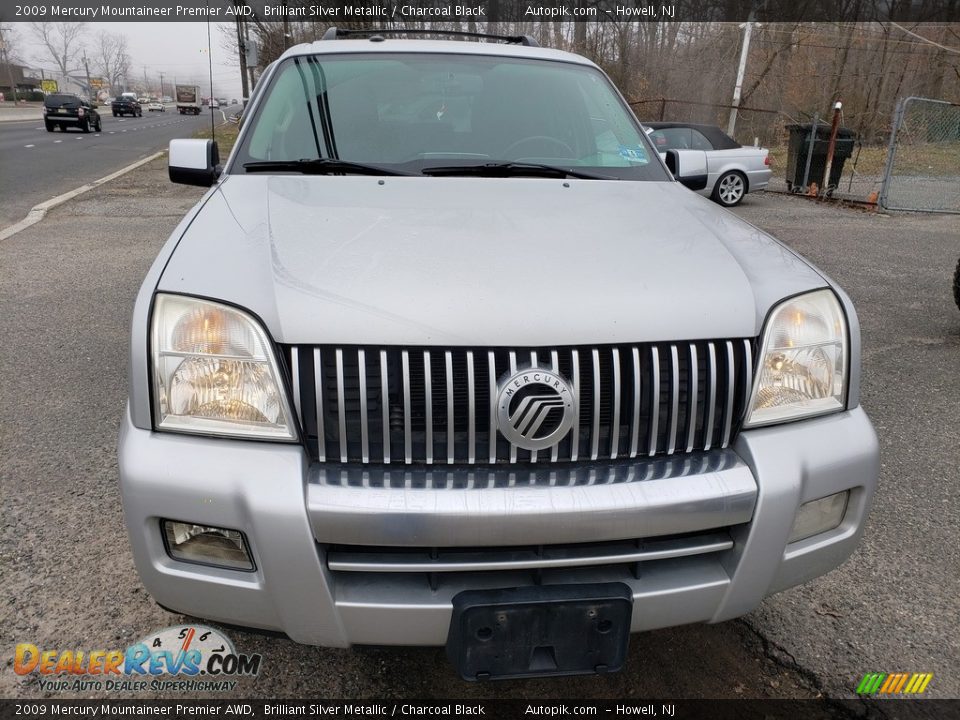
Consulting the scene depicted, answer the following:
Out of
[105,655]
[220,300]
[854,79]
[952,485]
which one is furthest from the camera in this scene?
[854,79]

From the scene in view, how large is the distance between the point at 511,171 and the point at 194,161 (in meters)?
1.40

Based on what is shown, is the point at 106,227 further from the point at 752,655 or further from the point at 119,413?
the point at 752,655

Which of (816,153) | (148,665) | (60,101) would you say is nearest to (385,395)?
(148,665)

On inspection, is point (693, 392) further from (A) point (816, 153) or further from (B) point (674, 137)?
(A) point (816, 153)

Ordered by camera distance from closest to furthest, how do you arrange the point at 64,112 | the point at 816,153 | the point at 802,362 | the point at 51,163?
the point at 802,362 < the point at 816,153 < the point at 51,163 < the point at 64,112

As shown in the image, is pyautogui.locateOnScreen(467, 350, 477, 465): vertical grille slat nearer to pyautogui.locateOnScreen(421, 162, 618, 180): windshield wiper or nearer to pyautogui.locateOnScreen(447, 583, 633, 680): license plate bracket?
pyautogui.locateOnScreen(447, 583, 633, 680): license plate bracket

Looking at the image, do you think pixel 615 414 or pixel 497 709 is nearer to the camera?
pixel 615 414

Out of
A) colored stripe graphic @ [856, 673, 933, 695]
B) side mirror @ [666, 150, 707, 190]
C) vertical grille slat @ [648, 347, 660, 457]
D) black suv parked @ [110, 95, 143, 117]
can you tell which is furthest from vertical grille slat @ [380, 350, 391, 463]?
black suv parked @ [110, 95, 143, 117]

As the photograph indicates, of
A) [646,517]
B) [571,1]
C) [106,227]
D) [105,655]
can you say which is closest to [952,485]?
[646,517]

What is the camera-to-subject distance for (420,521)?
4.89ft

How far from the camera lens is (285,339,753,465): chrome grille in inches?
62.3

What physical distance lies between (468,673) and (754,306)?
1.10 m

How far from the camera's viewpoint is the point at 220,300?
5.42 feet

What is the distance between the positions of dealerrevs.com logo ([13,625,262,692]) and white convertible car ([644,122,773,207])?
10.7m
